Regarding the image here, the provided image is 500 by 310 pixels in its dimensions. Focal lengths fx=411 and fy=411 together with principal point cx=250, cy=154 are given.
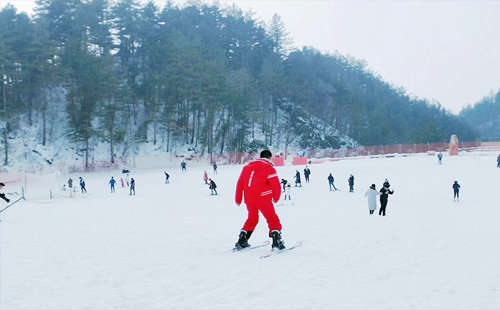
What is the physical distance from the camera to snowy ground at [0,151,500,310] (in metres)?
5.45

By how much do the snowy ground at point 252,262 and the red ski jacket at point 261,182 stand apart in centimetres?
111

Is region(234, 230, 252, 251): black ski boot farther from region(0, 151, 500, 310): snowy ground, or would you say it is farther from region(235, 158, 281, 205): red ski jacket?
region(235, 158, 281, 205): red ski jacket

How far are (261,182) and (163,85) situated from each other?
192ft

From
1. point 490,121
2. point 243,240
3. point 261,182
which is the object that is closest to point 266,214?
point 261,182

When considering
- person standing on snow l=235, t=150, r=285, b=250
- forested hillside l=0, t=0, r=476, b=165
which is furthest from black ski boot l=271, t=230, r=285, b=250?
forested hillside l=0, t=0, r=476, b=165

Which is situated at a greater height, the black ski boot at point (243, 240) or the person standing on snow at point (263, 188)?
the person standing on snow at point (263, 188)

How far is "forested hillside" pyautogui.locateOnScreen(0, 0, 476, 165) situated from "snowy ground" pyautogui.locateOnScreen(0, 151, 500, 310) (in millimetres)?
41343

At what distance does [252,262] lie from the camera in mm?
7250

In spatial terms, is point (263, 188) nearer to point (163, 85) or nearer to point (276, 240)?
point (276, 240)

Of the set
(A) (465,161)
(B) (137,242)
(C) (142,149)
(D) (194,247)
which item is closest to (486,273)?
(D) (194,247)

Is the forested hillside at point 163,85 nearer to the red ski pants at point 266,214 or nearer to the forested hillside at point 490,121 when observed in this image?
the red ski pants at point 266,214

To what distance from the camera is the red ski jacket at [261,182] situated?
7641mm

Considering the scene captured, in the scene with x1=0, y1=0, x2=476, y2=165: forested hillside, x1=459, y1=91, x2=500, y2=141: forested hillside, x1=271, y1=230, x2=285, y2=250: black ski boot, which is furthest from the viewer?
x1=459, y1=91, x2=500, y2=141: forested hillside

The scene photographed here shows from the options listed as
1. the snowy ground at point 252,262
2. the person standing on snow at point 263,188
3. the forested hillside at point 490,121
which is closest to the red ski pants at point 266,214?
the person standing on snow at point 263,188
